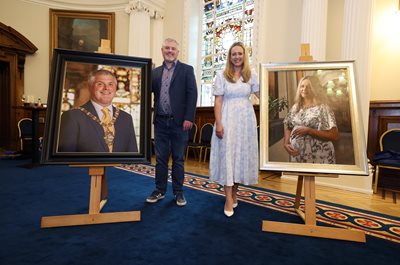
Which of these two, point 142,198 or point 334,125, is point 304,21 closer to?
point 334,125

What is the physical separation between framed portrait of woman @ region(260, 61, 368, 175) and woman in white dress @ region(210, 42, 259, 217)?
0.78 ft

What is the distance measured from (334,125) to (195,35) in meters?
6.79

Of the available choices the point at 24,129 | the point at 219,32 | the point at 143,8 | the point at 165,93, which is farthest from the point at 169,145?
the point at 143,8

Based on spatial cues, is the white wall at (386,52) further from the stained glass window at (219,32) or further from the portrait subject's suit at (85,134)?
the portrait subject's suit at (85,134)

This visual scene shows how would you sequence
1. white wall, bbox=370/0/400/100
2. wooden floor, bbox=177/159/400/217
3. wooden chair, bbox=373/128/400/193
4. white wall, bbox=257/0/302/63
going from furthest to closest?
white wall, bbox=257/0/302/63 < white wall, bbox=370/0/400/100 < wooden chair, bbox=373/128/400/193 < wooden floor, bbox=177/159/400/217

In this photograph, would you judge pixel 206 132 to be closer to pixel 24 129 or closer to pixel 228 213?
pixel 228 213

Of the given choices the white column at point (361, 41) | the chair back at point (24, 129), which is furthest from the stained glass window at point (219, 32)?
the chair back at point (24, 129)

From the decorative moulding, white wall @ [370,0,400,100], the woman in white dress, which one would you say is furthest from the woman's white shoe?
the decorative moulding

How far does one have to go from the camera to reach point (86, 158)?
2150 millimetres

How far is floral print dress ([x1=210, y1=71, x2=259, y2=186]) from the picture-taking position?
254 cm

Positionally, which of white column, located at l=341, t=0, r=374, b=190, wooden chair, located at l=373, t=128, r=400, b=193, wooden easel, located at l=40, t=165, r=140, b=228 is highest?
white column, located at l=341, t=0, r=374, b=190

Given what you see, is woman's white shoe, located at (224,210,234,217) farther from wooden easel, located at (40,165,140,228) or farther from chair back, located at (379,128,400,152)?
chair back, located at (379,128,400,152)

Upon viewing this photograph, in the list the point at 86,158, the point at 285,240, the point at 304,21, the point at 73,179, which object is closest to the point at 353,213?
the point at 285,240

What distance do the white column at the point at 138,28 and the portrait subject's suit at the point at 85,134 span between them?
634cm
